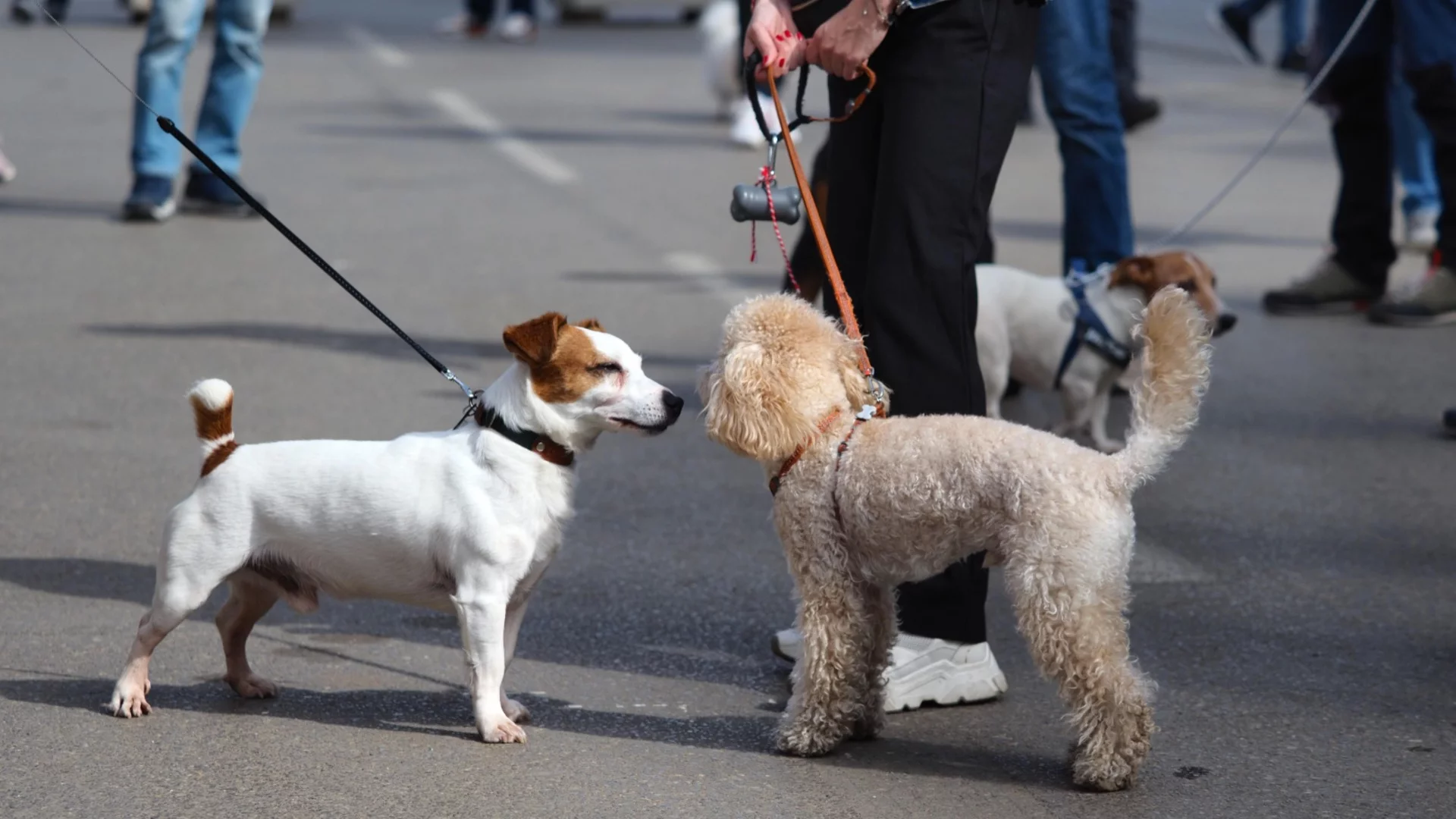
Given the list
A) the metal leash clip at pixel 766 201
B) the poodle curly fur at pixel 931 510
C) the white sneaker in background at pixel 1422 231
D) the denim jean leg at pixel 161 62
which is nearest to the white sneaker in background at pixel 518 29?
the denim jean leg at pixel 161 62

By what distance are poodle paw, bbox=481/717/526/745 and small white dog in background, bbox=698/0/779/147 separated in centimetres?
916

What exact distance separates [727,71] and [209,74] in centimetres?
497

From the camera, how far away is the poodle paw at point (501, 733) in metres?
3.54

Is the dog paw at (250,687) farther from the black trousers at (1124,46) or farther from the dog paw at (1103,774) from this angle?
the black trousers at (1124,46)

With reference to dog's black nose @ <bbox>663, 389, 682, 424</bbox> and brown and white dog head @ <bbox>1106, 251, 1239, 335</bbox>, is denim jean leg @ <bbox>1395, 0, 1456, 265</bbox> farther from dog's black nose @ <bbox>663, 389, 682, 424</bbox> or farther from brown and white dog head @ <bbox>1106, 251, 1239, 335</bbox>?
dog's black nose @ <bbox>663, 389, 682, 424</bbox>

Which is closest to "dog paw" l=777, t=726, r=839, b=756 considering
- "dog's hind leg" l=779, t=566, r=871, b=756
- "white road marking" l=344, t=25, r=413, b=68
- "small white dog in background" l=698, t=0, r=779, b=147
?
"dog's hind leg" l=779, t=566, r=871, b=756

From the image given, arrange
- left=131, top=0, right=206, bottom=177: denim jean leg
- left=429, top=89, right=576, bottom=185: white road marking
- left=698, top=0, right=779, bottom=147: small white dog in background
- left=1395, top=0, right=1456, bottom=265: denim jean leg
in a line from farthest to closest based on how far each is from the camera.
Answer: left=698, top=0, right=779, bottom=147: small white dog in background
left=429, top=89, right=576, bottom=185: white road marking
left=131, top=0, right=206, bottom=177: denim jean leg
left=1395, top=0, right=1456, bottom=265: denim jean leg

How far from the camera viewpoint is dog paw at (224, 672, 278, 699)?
3.78 m

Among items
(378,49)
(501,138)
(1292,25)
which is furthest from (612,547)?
(378,49)

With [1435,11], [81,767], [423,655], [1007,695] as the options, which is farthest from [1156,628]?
[1435,11]

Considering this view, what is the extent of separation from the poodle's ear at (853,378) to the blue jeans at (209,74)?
6.27 metres

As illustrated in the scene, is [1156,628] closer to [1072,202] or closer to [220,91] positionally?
[1072,202]

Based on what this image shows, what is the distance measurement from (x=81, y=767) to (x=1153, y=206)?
803 centimetres

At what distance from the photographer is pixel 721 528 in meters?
5.08
